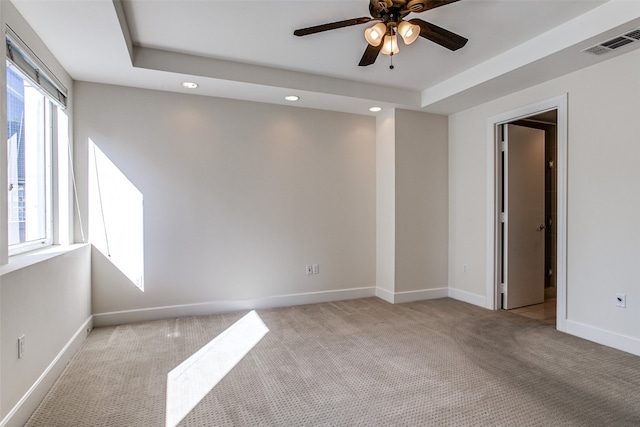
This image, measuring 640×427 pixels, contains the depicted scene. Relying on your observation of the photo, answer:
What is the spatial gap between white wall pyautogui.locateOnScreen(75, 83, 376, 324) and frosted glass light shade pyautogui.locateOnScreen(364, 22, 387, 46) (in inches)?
79.3

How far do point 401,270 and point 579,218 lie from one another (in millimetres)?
1946

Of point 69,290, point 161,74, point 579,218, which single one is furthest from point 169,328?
point 579,218

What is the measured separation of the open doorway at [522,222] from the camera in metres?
4.05

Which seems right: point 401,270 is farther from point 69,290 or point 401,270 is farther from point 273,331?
point 69,290

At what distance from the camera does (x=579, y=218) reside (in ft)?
10.3

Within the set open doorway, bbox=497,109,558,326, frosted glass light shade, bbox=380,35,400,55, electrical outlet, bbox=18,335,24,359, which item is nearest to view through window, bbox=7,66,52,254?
electrical outlet, bbox=18,335,24,359

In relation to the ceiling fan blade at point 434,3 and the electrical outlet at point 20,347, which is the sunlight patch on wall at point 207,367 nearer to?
the electrical outlet at point 20,347

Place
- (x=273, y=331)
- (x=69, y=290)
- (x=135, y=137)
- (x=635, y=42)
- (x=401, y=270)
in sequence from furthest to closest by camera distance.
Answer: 1. (x=401, y=270)
2. (x=135, y=137)
3. (x=273, y=331)
4. (x=69, y=290)
5. (x=635, y=42)

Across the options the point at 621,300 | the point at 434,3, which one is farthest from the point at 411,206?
the point at 434,3

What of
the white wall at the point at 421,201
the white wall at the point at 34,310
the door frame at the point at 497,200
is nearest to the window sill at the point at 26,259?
the white wall at the point at 34,310

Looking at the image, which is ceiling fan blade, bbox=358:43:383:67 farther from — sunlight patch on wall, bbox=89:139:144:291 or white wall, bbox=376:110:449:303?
sunlight patch on wall, bbox=89:139:144:291

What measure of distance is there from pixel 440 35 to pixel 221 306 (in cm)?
337

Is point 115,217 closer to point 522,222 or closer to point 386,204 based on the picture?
point 386,204

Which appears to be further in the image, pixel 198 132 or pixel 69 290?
pixel 198 132
